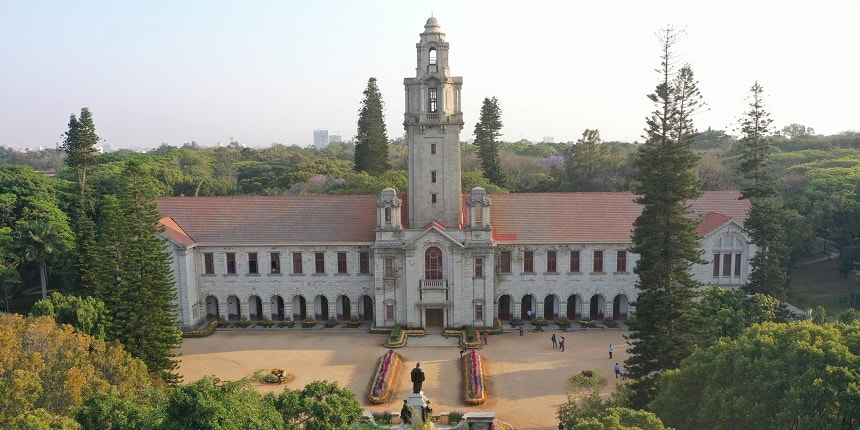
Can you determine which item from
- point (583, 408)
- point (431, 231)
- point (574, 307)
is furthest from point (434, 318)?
point (583, 408)

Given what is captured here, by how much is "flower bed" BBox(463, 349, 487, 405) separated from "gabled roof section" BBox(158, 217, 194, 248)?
1915cm

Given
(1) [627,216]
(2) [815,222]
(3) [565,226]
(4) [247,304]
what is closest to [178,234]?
(4) [247,304]

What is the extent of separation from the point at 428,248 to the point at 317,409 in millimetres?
20662

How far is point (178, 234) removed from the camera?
39312 mm

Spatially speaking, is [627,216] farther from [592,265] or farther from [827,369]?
[827,369]

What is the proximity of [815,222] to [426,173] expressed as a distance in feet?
104

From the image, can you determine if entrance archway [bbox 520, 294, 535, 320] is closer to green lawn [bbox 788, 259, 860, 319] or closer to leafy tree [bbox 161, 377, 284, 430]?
green lawn [bbox 788, 259, 860, 319]

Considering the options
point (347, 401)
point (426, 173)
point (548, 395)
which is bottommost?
point (548, 395)

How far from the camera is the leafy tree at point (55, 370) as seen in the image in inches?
751

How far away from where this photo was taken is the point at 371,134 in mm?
68250

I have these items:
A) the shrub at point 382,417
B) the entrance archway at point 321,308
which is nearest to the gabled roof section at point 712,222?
the shrub at point 382,417

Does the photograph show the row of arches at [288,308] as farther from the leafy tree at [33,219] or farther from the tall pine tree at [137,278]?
the leafy tree at [33,219]

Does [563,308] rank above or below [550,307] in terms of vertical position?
above

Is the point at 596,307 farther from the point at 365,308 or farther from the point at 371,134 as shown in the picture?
the point at 371,134
